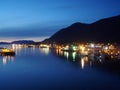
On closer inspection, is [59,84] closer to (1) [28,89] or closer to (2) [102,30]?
(1) [28,89]

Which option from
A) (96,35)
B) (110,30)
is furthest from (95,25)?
(110,30)

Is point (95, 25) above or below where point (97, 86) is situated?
above

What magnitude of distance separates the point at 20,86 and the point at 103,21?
11570cm

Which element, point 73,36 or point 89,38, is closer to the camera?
point 89,38

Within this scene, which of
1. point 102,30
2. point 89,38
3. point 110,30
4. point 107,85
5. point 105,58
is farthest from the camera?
point 89,38

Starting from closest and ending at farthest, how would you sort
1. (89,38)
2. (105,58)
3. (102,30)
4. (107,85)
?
(107,85) < (105,58) < (102,30) < (89,38)

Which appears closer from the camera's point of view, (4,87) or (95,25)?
(4,87)

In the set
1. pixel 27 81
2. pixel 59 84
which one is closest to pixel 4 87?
pixel 27 81

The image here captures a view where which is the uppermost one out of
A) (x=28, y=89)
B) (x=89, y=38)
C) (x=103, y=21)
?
(x=103, y=21)

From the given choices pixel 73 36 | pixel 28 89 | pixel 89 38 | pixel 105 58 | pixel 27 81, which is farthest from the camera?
pixel 73 36

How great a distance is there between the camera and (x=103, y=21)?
438ft

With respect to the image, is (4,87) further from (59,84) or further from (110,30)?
(110,30)

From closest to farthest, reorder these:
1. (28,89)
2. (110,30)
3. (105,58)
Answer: (28,89) → (105,58) → (110,30)

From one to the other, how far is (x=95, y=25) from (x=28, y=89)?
120 m
